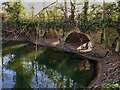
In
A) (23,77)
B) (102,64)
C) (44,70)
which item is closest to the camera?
(23,77)

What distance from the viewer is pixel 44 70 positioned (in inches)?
392

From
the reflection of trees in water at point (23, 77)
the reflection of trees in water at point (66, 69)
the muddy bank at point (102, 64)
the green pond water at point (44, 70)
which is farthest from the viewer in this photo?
the reflection of trees in water at point (66, 69)

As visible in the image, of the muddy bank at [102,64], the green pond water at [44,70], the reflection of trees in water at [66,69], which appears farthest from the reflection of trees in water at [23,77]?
the muddy bank at [102,64]

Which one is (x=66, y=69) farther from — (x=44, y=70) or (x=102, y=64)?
(x=102, y=64)

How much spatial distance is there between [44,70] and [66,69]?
2.67 ft

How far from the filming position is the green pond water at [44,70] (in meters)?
8.48

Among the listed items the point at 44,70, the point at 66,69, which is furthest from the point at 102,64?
the point at 44,70

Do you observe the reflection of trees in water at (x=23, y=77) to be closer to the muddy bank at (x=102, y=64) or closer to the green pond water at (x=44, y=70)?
the green pond water at (x=44, y=70)

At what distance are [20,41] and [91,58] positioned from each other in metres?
5.48

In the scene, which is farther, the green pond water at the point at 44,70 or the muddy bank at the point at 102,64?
the green pond water at the point at 44,70

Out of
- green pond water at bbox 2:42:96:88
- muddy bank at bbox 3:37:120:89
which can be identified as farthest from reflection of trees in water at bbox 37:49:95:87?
muddy bank at bbox 3:37:120:89

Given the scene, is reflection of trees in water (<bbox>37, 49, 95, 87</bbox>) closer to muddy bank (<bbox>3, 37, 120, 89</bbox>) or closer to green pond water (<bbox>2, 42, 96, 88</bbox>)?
green pond water (<bbox>2, 42, 96, 88</bbox>)

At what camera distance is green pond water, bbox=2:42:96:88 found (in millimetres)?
8484

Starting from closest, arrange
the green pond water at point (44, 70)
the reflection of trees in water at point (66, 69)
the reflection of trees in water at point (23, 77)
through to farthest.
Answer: the reflection of trees in water at point (23, 77) → the green pond water at point (44, 70) → the reflection of trees in water at point (66, 69)
